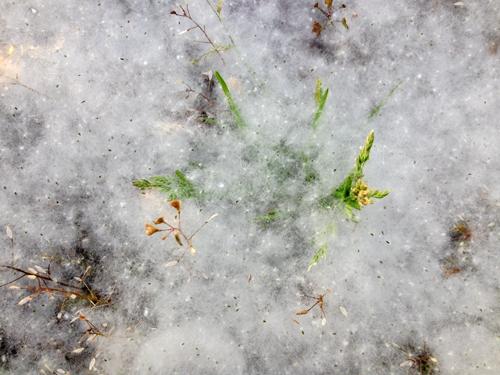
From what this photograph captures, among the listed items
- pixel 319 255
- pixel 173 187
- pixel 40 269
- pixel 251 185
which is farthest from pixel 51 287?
pixel 319 255

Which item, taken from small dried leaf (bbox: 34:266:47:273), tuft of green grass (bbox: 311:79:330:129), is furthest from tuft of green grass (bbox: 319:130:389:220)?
small dried leaf (bbox: 34:266:47:273)

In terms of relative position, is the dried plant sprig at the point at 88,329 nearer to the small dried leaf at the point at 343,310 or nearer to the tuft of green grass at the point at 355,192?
the small dried leaf at the point at 343,310

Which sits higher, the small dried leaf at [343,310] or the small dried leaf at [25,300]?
the small dried leaf at [343,310]

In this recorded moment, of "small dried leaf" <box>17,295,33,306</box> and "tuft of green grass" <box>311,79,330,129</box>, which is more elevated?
"tuft of green grass" <box>311,79,330,129</box>

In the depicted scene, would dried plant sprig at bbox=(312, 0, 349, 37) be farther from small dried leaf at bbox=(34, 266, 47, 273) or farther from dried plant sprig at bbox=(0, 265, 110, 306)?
small dried leaf at bbox=(34, 266, 47, 273)

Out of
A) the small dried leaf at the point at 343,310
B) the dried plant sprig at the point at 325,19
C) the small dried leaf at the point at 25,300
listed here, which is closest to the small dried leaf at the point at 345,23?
the dried plant sprig at the point at 325,19
